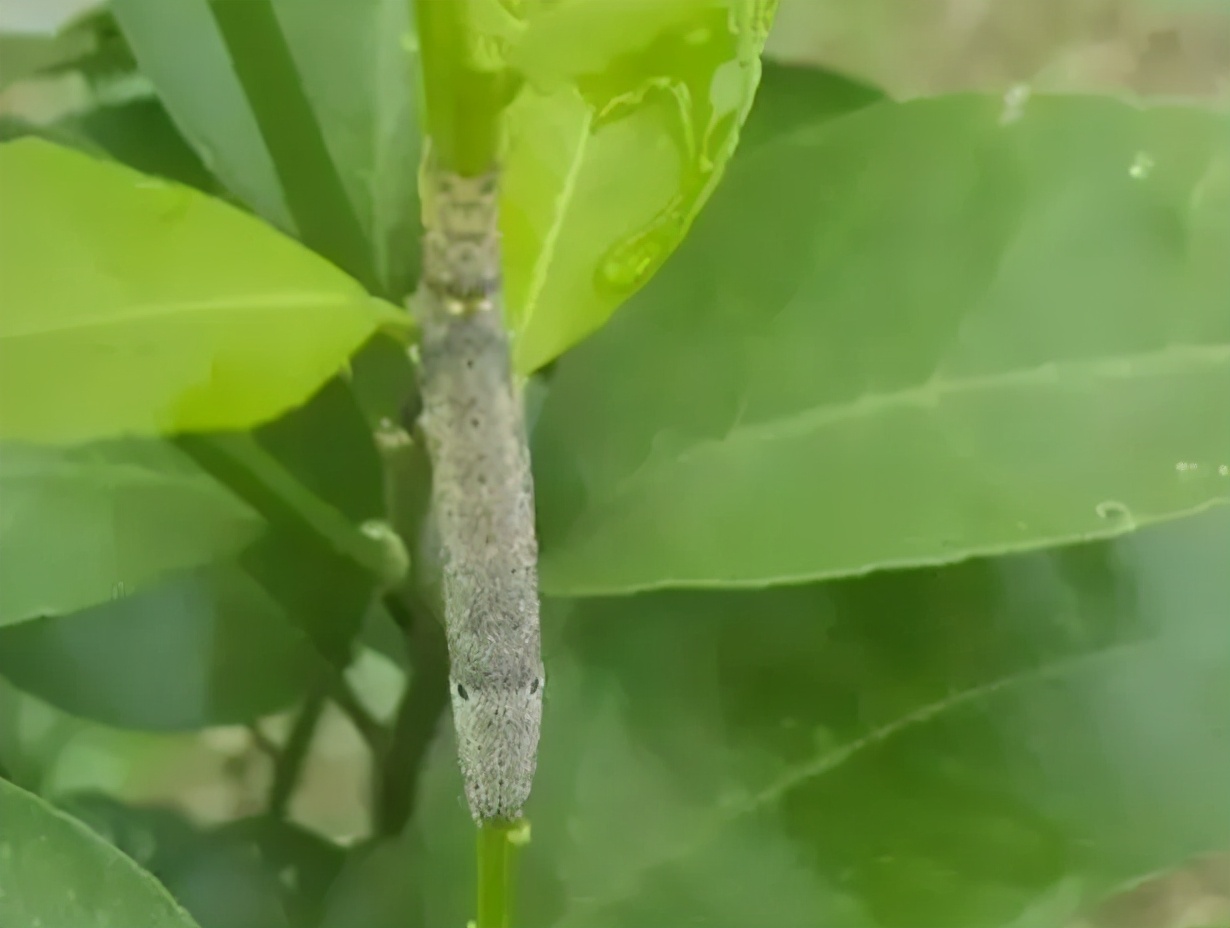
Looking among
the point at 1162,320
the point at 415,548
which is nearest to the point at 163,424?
the point at 415,548

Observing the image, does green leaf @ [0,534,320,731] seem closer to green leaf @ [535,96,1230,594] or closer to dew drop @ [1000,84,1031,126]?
green leaf @ [535,96,1230,594]

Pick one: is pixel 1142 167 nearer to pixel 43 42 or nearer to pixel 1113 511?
pixel 1113 511

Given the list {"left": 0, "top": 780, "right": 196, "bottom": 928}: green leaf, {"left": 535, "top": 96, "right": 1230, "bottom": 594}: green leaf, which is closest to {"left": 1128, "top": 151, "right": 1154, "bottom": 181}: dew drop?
{"left": 535, "top": 96, "right": 1230, "bottom": 594}: green leaf

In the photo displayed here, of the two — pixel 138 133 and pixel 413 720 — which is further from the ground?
pixel 138 133

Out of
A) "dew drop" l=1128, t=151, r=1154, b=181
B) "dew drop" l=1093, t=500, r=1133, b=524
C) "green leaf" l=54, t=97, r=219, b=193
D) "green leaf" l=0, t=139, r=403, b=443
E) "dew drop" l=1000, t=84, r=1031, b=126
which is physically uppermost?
"green leaf" l=54, t=97, r=219, b=193

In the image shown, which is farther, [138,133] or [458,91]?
[138,133]

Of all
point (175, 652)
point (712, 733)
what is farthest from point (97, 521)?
point (712, 733)

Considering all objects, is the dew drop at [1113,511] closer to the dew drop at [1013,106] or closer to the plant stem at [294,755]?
the dew drop at [1013,106]

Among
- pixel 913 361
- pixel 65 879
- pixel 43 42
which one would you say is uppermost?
pixel 43 42
